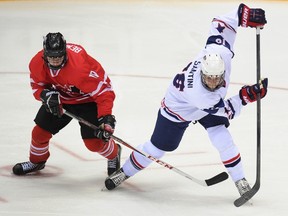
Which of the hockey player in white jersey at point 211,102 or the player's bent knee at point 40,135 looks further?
the player's bent knee at point 40,135

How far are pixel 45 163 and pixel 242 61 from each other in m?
3.44

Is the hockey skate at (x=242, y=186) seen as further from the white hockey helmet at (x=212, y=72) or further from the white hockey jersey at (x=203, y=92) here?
the white hockey helmet at (x=212, y=72)

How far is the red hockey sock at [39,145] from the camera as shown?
4746mm

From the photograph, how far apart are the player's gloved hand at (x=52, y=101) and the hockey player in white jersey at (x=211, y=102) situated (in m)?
0.46

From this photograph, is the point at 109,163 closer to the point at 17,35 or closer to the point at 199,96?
the point at 199,96

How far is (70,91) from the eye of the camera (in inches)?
180

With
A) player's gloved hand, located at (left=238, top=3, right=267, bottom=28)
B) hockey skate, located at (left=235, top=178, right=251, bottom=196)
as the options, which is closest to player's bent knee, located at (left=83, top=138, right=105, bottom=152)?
hockey skate, located at (left=235, top=178, right=251, bottom=196)

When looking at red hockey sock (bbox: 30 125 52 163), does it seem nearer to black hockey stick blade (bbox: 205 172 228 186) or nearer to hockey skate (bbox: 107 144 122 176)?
hockey skate (bbox: 107 144 122 176)

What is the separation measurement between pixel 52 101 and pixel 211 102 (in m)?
0.85

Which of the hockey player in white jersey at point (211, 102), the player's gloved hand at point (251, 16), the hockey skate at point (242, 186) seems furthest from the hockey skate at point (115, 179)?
the player's gloved hand at point (251, 16)

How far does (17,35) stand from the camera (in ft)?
30.4

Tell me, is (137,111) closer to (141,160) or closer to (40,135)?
(40,135)

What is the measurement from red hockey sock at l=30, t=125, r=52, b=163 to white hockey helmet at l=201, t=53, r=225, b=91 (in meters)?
1.07

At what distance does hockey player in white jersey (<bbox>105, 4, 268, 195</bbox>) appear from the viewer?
13.6 feet
